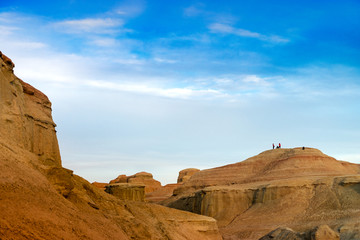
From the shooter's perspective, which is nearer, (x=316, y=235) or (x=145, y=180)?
(x=316, y=235)

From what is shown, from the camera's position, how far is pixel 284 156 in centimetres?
6575

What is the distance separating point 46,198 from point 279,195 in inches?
1438

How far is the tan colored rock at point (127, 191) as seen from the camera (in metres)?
50.5

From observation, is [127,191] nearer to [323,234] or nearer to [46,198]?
[323,234]

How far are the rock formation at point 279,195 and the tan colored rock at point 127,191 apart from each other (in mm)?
8291

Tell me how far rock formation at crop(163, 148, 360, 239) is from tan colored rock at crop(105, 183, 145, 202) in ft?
27.2

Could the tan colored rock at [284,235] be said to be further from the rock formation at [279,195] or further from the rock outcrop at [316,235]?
the rock formation at [279,195]

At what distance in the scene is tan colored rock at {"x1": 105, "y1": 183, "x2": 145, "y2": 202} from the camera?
50500 millimetres

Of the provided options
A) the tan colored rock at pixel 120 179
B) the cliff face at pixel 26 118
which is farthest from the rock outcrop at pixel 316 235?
the tan colored rock at pixel 120 179

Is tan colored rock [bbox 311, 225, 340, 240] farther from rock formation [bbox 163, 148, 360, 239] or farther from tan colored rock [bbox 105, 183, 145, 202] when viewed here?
tan colored rock [bbox 105, 183, 145, 202]

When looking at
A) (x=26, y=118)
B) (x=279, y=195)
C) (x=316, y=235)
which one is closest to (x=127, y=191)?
(x=279, y=195)

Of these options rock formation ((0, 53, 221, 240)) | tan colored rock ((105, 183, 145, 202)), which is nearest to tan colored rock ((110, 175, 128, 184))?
tan colored rock ((105, 183, 145, 202))

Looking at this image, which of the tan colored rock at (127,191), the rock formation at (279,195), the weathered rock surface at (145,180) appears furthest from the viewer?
the weathered rock surface at (145,180)

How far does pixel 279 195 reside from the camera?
171 ft
